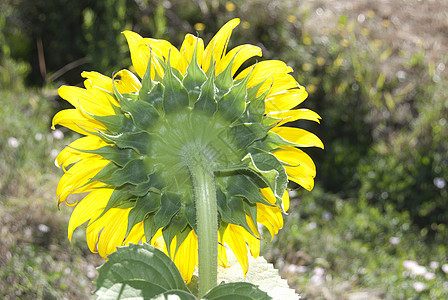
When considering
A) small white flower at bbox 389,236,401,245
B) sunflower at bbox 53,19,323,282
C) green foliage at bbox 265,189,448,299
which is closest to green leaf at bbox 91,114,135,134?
sunflower at bbox 53,19,323,282

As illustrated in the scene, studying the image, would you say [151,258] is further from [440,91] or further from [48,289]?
[440,91]

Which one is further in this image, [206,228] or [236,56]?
[236,56]

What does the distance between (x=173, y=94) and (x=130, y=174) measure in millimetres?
103

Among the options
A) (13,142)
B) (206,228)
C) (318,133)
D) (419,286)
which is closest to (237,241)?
(206,228)

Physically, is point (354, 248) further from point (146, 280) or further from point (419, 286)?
point (146, 280)

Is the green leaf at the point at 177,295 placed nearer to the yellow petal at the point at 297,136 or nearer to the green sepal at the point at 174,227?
the green sepal at the point at 174,227

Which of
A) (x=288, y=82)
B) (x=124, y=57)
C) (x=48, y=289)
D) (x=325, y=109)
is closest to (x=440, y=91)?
(x=325, y=109)

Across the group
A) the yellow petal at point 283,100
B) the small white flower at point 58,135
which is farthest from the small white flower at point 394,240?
the yellow petal at point 283,100

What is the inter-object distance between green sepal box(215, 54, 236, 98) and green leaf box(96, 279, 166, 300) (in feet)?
0.76

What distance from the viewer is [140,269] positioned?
65cm

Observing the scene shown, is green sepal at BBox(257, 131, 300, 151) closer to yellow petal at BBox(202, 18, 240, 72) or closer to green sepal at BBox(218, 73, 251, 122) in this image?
green sepal at BBox(218, 73, 251, 122)

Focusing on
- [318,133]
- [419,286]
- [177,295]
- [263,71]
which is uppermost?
[318,133]

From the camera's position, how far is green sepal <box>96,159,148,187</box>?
0.73 meters

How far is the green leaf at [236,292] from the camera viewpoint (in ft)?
2.09
